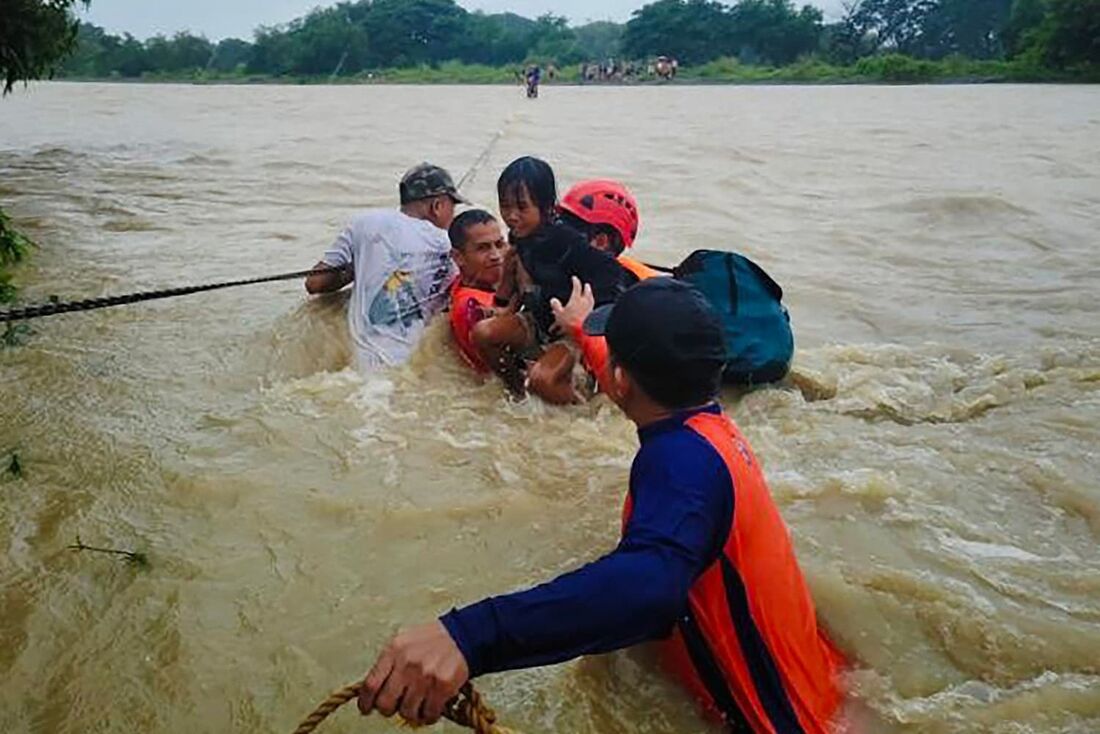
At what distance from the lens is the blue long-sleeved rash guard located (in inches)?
68.7

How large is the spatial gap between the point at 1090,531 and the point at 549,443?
7.12 ft

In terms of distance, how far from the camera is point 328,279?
6.05 meters

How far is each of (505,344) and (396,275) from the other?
909mm

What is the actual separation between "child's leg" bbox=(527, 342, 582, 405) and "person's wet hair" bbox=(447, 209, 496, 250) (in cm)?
86

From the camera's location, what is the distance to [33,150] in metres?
18.0

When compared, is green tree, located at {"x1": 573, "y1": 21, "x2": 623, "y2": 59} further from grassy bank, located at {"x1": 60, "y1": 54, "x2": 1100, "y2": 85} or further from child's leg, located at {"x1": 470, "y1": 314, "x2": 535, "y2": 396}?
child's leg, located at {"x1": 470, "y1": 314, "x2": 535, "y2": 396}

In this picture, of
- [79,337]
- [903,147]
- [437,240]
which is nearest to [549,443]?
[437,240]

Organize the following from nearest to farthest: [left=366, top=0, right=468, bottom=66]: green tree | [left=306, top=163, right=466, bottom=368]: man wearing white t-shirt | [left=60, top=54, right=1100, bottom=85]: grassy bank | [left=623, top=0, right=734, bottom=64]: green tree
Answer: [left=306, top=163, right=466, bottom=368]: man wearing white t-shirt → [left=60, top=54, right=1100, bottom=85]: grassy bank → [left=623, top=0, right=734, bottom=64]: green tree → [left=366, top=0, right=468, bottom=66]: green tree

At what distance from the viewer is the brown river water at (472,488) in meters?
2.81

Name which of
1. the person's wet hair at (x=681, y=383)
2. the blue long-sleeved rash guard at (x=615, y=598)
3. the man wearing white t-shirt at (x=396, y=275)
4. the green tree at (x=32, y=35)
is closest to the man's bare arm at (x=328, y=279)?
the man wearing white t-shirt at (x=396, y=275)

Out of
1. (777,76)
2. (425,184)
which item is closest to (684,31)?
(777,76)

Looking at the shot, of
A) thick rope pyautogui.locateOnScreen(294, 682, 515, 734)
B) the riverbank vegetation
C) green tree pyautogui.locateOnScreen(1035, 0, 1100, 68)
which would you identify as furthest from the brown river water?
the riverbank vegetation

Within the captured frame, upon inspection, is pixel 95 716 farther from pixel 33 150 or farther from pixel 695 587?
pixel 33 150

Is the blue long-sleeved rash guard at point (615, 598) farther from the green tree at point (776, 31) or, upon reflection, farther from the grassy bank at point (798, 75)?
the green tree at point (776, 31)
